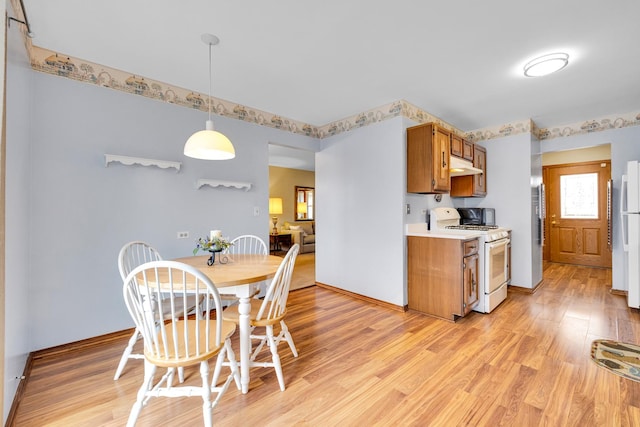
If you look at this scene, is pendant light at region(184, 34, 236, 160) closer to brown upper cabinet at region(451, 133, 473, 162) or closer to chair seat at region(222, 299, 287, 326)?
chair seat at region(222, 299, 287, 326)

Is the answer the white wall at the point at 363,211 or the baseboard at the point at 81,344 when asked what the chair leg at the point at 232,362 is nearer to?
the baseboard at the point at 81,344

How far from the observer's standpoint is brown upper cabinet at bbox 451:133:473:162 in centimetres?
352

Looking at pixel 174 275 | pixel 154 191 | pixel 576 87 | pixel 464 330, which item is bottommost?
pixel 464 330

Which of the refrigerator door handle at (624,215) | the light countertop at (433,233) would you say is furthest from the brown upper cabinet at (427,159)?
the refrigerator door handle at (624,215)

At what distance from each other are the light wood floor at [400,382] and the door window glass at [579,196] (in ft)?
10.7

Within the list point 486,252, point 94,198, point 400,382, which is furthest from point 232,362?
point 486,252

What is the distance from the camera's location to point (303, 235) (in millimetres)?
7383

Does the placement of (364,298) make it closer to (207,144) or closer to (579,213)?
(207,144)

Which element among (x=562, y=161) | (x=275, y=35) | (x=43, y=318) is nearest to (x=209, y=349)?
(x=43, y=318)

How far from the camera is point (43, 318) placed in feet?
7.37

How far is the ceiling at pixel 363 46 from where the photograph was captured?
1.84 meters

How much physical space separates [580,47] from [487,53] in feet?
2.27

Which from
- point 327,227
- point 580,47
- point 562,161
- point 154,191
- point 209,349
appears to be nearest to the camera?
point 209,349

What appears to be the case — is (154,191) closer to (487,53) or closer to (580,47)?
(487,53)
